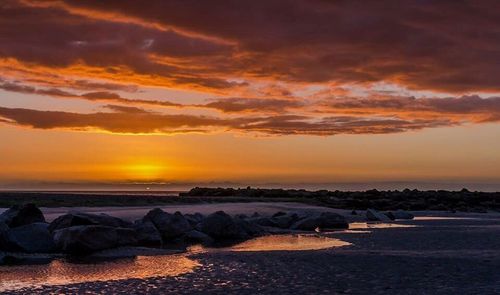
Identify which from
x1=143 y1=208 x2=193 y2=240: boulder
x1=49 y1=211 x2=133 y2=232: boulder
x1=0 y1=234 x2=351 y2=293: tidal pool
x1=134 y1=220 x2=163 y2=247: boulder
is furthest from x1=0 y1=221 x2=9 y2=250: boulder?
x1=143 y1=208 x2=193 y2=240: boulder

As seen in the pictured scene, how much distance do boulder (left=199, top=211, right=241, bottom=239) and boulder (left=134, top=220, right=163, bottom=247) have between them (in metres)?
3.18

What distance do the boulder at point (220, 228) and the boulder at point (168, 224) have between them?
91 centimetres

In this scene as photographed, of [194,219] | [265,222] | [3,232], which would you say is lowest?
[3,232]

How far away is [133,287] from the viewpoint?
545 inches

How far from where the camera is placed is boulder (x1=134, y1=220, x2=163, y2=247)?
78.7 feet

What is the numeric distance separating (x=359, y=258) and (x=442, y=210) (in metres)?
40.8

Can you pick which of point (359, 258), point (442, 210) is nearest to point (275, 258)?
point (359, 258)

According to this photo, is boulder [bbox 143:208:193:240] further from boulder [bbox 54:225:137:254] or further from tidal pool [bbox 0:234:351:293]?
boulder [bbox 54:225:137:254]

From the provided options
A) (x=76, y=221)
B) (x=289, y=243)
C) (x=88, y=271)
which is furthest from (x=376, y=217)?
(x=88, y=271)

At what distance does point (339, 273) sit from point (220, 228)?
1211 cm

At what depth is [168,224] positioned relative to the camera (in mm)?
26156

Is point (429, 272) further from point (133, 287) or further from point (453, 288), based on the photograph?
point (133, 287)

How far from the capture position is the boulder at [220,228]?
27.4 metres

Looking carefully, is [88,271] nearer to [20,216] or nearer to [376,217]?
Answer: [20,216]
